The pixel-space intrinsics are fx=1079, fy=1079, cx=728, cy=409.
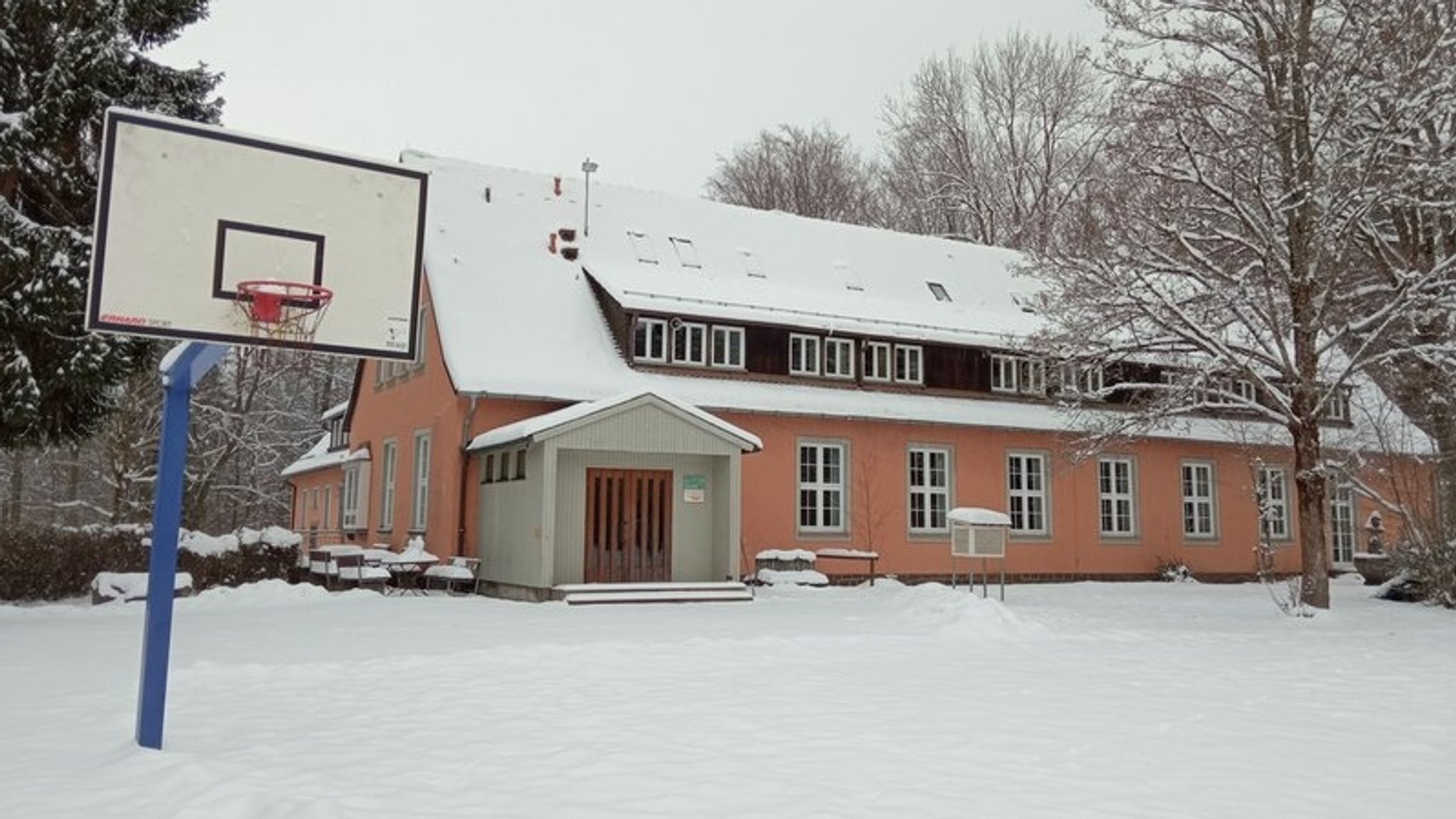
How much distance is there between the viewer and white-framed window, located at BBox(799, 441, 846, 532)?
67.9 ft

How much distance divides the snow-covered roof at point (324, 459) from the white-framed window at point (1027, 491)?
1381cm

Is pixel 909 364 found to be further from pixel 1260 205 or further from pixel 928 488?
pixel 1260 205

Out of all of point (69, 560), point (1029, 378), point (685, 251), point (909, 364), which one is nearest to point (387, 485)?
point (69, 560)

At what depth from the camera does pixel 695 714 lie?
746 centimetres

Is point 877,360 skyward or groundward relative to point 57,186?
groundward

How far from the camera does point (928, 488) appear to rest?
21859 millimetres

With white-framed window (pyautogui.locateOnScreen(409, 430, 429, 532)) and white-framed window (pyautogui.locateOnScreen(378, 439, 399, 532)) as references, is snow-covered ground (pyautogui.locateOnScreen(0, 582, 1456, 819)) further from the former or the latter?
white-framed window (pyautogui.locateOnScreen(378, 439, 399, 532))

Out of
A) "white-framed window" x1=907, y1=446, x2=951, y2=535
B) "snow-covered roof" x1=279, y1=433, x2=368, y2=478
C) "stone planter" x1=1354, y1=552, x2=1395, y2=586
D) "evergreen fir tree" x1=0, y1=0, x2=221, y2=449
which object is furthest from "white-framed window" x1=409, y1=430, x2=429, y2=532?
"stone planter" x1=1354, y1=552, x2=1395, y2=586

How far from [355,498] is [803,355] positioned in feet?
35.3

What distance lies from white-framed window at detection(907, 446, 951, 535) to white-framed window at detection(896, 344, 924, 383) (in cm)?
161

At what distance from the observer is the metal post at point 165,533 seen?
241 inches

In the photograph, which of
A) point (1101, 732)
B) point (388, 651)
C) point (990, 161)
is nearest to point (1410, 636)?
point (1101, 732)

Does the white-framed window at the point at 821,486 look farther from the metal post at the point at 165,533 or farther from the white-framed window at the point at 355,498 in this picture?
the metal post at the point at 165,533

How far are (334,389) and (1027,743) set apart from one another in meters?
41.2
